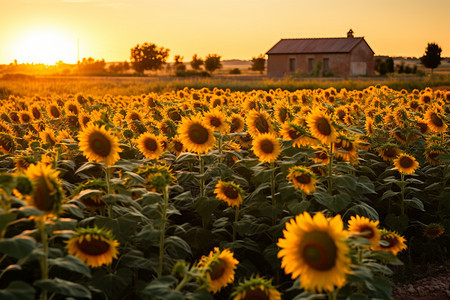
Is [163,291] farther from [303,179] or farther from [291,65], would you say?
[291,65]

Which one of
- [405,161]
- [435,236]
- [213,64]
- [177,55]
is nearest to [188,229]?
[405,161]

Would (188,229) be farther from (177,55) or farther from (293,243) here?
(177,55)

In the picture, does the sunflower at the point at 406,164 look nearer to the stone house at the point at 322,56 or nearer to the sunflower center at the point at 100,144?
the sunflower center at the point at 100,144

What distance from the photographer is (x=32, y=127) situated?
6773 millimetres

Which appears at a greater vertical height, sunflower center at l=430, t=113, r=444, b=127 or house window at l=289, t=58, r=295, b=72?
house window at l=289, t=58, r=295, b=72

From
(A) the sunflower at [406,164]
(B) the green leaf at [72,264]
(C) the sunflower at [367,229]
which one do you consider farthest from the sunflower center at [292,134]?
(B) the green leaf at [72,264]

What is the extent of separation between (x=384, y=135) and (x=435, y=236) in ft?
5.55

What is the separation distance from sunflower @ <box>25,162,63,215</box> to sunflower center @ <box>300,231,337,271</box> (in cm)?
108

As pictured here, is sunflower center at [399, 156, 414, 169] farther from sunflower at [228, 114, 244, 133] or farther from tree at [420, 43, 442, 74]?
tree at [420, 43, 442, 74]

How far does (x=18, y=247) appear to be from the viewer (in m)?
2.21

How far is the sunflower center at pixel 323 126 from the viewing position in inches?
161

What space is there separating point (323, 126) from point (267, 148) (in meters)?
0.48

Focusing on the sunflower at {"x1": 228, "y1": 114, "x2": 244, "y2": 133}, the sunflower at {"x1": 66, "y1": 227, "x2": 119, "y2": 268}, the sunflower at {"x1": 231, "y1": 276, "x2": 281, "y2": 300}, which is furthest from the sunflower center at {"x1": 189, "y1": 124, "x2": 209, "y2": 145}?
the sunflower at {"x1": 231, "y1": 276, "x2": 281, "y2": 300}

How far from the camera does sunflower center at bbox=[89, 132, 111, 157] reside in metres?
3.54
